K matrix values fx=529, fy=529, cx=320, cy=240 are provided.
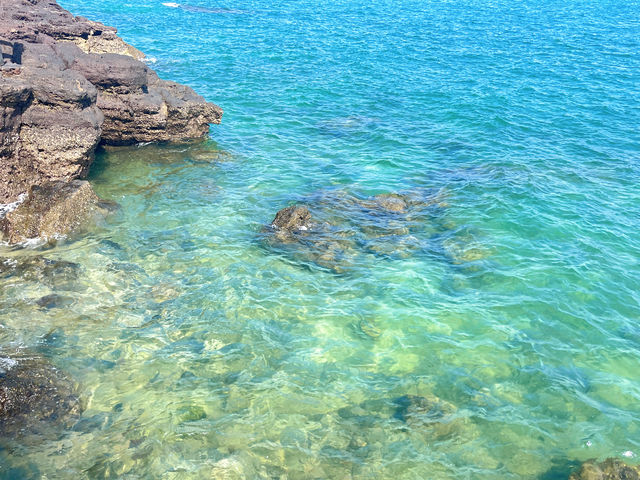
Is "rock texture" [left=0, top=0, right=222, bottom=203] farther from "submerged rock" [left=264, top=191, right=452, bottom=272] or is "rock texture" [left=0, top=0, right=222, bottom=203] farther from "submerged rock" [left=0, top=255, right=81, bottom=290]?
"submerged rock" [left=264, top=191, right=452, bottom=272]

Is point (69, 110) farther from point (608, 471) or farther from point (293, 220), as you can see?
point (608, 471)

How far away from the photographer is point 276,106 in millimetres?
32094

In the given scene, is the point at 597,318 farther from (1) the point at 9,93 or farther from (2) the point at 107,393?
(1) the point at 9,93

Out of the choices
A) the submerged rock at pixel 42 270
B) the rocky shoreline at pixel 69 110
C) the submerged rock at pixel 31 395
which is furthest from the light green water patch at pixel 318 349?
the rocky shoreline at pixel 69 110

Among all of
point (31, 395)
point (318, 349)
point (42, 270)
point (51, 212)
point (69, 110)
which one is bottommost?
point (318, 349)

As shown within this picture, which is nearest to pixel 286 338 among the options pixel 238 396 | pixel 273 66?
pixel 238 396

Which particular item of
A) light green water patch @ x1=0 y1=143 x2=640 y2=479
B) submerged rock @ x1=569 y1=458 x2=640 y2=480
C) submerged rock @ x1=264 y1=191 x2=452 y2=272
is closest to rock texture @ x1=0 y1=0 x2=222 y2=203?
light green water patch @ x1=0 y1=143 x2=640 y2=479

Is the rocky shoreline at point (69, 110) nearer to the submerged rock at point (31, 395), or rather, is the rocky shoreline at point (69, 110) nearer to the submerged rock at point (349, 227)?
the submerged rock at point (31, 395)

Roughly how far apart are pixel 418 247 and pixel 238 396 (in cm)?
891

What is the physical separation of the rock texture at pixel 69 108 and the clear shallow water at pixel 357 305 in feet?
4.88

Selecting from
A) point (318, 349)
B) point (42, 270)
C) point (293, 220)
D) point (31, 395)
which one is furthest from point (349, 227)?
point (31, 395)

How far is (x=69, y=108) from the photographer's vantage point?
19281 millimetres

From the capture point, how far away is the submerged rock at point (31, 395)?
10.2 m

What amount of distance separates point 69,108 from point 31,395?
481 inches
